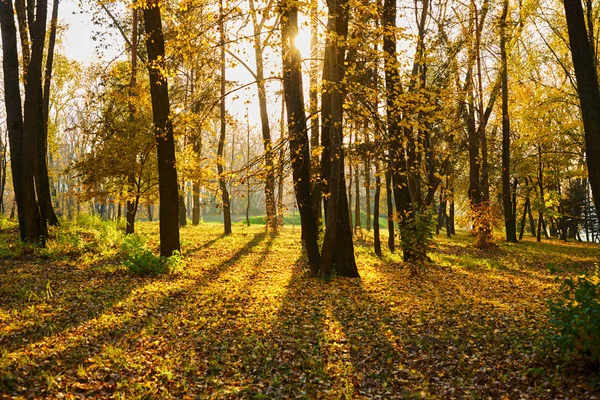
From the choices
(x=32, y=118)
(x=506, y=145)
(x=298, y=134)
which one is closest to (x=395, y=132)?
(x=298, y=134)

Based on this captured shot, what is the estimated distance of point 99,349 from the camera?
586cm

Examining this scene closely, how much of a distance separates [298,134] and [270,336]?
4621 mm

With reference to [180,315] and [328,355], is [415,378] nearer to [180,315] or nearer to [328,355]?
[328,355]

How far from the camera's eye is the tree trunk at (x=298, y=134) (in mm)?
9805

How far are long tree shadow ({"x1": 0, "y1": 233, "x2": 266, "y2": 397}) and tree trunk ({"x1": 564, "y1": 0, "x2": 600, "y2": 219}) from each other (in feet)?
20.8

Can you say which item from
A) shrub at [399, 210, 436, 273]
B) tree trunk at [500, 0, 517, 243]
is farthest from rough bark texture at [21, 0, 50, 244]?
tree trunk at [500, 0, 517, 243]

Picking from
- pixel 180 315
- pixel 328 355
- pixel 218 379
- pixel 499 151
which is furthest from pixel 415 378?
pixel 499 151

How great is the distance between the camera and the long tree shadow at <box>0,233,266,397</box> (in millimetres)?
4801

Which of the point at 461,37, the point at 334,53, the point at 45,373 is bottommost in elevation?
the point at 45,373

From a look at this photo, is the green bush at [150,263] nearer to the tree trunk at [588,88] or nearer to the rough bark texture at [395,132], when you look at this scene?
the rough bark texture at [395,132]

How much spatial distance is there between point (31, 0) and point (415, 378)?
16218 millimetres

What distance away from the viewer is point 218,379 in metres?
5.38

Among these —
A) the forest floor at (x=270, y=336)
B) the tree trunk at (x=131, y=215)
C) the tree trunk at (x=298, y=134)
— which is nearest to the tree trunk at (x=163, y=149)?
the forest floor at (x=270, y=336)

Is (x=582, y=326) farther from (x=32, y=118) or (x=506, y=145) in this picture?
(x=506, y=145)
